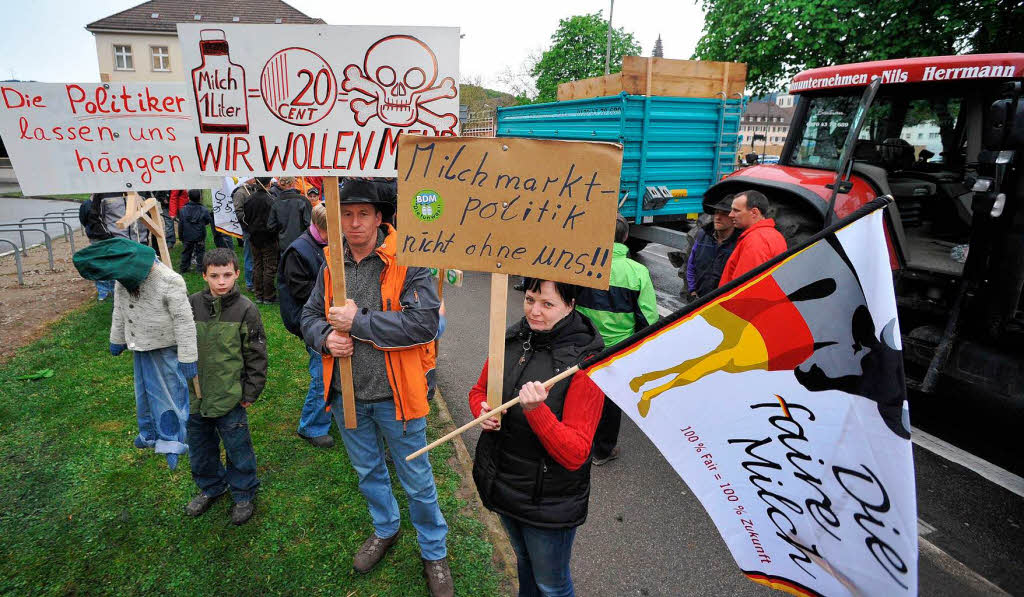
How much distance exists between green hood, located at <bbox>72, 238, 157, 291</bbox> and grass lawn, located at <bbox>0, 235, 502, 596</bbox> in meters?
1.44

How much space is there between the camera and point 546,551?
2059 millimetres

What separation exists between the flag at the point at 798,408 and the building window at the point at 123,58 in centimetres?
4768

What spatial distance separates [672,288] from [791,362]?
23.8 feet

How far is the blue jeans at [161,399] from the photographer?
124 inches

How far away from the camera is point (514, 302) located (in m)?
7.57

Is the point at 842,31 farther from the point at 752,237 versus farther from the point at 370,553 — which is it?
the point at 370,553

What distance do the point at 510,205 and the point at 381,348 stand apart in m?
0.95

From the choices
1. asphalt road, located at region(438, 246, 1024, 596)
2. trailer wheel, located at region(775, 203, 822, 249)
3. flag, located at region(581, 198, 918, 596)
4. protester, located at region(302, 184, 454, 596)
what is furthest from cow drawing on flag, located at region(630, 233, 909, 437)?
trailer wheel, located at region(775, 203, 822, 249)

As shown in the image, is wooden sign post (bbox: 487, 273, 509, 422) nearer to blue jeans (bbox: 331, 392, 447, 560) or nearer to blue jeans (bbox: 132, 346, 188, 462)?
blue jeans (bbox: 331, 392, 447, 560)

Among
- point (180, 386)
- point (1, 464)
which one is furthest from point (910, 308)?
point (1, 464)

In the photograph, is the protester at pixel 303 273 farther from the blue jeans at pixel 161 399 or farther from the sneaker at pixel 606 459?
the sneaker at pixel 606 459

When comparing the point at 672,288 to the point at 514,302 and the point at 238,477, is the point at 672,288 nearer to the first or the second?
the point at 514,302

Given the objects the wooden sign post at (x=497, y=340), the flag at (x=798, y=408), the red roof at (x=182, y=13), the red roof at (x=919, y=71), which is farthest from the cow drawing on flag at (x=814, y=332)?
the red roof at (x=182, y=13)

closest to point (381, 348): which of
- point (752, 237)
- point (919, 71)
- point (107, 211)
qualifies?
point (752, 237)
